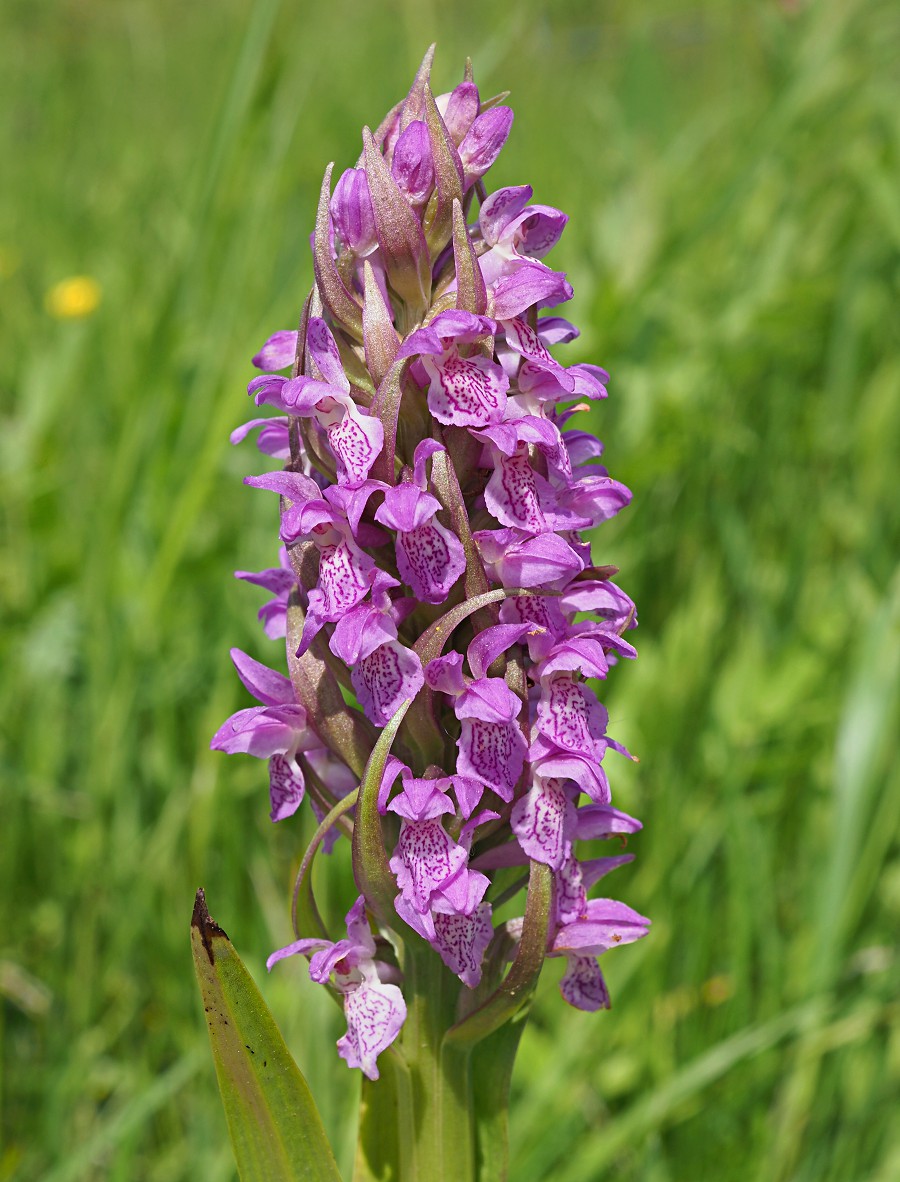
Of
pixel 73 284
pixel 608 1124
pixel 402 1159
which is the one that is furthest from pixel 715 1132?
pixel 73 284

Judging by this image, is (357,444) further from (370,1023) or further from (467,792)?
(370,1023)

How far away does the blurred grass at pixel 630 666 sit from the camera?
1812 millimetres

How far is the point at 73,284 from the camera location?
11.1 ft

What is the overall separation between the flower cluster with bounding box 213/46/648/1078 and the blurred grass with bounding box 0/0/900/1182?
0.64 meters

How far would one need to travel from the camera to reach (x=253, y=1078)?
3.13 feet

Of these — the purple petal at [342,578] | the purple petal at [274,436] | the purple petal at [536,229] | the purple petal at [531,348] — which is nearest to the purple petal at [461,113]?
the purple petal at [536,229]

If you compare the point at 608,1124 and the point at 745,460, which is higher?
the point at 745,460

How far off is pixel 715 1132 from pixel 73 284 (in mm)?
2829

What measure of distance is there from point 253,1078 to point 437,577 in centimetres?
45

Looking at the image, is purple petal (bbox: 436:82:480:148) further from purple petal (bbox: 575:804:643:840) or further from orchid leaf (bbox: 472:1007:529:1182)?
orchid leaf (bbox: 472:1007:529:1182)

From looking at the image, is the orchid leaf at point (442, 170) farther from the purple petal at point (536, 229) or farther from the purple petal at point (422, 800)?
the purple petal at point (422, 800)

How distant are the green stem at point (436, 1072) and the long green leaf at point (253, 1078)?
11 centimetres

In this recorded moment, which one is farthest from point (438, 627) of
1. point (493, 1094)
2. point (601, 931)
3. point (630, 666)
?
point (630, 666)

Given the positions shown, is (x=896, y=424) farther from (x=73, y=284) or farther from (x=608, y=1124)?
(x=73, y=284)
